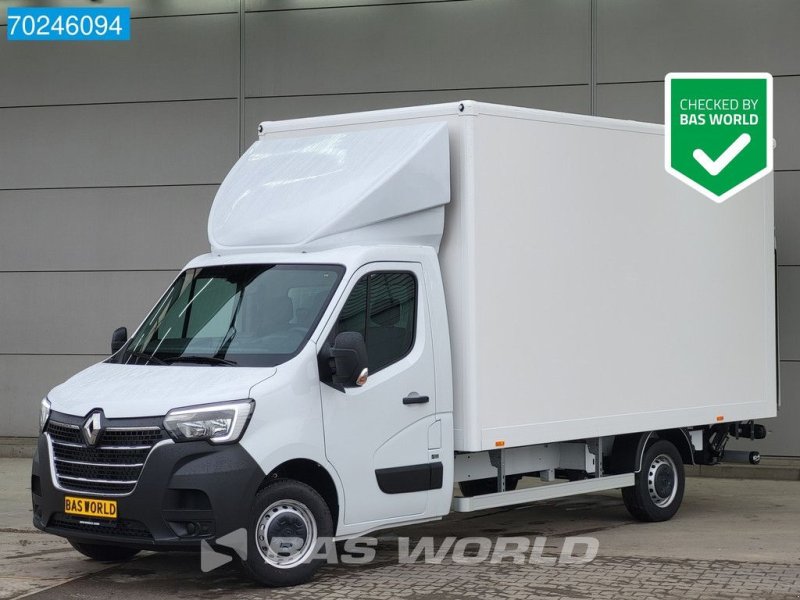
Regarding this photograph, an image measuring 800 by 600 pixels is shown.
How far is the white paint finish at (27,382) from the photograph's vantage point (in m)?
17.8

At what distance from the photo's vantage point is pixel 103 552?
9.62 meters

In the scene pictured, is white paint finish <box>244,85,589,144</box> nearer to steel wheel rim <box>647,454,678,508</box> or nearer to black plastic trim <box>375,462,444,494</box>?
steel wheel rim <box>647,454,678,508</box>

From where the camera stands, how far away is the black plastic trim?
359 inches

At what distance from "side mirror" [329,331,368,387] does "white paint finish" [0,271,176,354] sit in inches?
369

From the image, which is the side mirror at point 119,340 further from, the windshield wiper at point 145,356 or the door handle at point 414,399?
the door handle at point 414,399

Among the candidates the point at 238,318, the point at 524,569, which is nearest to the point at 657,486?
the point at 524,569

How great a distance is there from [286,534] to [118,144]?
34.1 feet

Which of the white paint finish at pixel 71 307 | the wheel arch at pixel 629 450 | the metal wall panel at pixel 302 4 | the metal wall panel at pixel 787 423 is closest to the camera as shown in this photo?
the wheel arch at pixel 629 450

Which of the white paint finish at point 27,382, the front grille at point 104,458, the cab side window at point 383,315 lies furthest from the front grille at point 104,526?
the white paint finish at point 27,382

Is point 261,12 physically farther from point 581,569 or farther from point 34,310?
point 581,569

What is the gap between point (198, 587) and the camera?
882 cm

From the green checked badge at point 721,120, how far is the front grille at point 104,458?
756 cm

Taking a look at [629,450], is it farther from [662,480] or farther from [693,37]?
[693,37]

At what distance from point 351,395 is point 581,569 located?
2.13m
